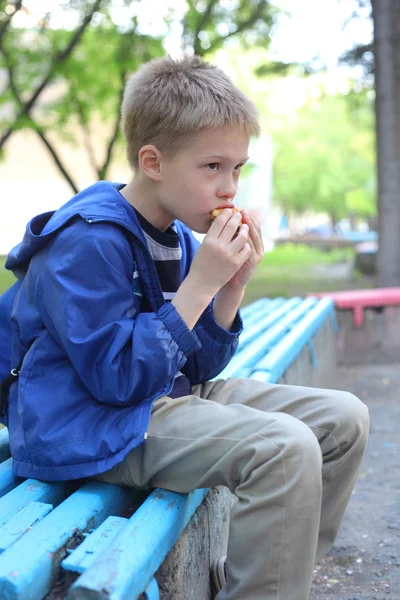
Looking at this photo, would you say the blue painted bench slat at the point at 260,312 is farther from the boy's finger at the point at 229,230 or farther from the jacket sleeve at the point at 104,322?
the jacket sleeve at the point at 104,322

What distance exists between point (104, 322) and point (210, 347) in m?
0.52

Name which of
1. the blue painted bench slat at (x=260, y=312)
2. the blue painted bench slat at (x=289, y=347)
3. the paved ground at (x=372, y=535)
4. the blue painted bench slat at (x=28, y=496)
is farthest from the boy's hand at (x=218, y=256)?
the blue painted bench slat at (x=260, y=312)

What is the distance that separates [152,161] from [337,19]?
326 inches

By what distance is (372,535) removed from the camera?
2.90 m

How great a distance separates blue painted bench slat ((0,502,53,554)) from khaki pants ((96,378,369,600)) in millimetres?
229

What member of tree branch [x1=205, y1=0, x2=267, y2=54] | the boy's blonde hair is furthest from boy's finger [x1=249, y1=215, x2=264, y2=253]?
tree branch [x1=205, y1=0, x2=267, y2=54]

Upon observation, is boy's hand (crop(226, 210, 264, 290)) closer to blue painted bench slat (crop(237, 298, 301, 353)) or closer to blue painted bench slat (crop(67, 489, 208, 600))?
blue painted bench slat (crop(67, 489, 208, 600))

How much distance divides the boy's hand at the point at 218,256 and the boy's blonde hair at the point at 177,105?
0.28m

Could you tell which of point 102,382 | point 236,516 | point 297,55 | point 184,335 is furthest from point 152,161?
point 297,55

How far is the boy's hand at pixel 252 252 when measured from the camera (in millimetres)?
2070

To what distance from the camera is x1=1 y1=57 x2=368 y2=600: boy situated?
1689 mm

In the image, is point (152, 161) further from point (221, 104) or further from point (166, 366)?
point (166, 366)

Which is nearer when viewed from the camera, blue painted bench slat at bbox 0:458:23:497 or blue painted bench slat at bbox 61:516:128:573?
blue painted bench slat at bbox 61:516:128:573

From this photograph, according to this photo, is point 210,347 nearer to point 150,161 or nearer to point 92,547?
point 150,161
